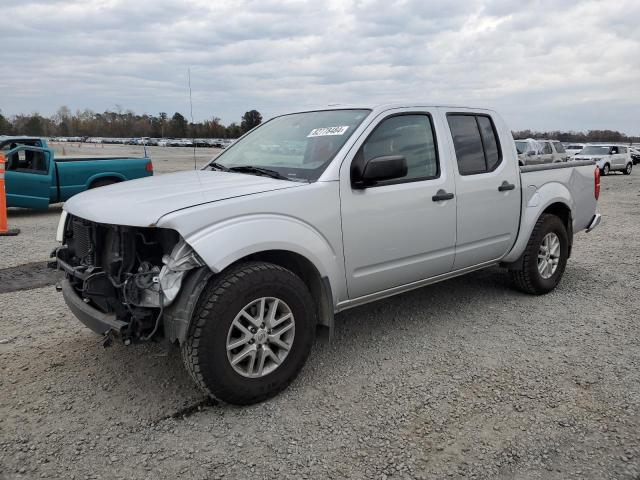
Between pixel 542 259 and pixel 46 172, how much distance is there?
31.7ft

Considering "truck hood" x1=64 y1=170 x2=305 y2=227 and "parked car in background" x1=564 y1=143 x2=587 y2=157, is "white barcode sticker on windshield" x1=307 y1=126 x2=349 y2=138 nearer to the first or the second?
"truck hood" x1=64 y1=170 x2=305 y2=227

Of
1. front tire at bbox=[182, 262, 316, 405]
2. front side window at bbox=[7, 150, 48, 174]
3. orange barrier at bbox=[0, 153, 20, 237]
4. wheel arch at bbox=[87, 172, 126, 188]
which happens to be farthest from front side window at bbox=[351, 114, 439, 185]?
front side window at bbox=[7, 150, 48, 174]

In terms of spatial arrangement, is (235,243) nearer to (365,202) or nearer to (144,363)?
(365,202)

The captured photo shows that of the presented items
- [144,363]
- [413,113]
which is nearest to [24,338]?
[144,363]

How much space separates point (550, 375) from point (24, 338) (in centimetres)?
403

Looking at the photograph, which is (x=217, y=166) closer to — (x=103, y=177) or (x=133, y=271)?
(x=133, y=271)

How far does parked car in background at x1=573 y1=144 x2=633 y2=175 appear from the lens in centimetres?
2852

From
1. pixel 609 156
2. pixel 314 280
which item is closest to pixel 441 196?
pixel 314 280

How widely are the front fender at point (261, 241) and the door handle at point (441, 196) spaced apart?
105cm

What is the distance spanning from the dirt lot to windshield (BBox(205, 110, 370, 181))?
1.43 m

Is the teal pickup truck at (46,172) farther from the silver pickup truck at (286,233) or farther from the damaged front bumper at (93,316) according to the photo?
the damaged front bumper at (93,316)

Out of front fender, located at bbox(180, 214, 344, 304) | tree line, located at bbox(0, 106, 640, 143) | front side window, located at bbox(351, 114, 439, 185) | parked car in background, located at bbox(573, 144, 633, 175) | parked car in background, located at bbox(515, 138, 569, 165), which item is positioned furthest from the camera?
tree line, located at bbox(0, 106, 640, 143)

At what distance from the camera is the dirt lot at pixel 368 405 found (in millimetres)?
2668

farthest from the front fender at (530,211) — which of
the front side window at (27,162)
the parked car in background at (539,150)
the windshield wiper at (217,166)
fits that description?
the parked car in background at (539,150)
